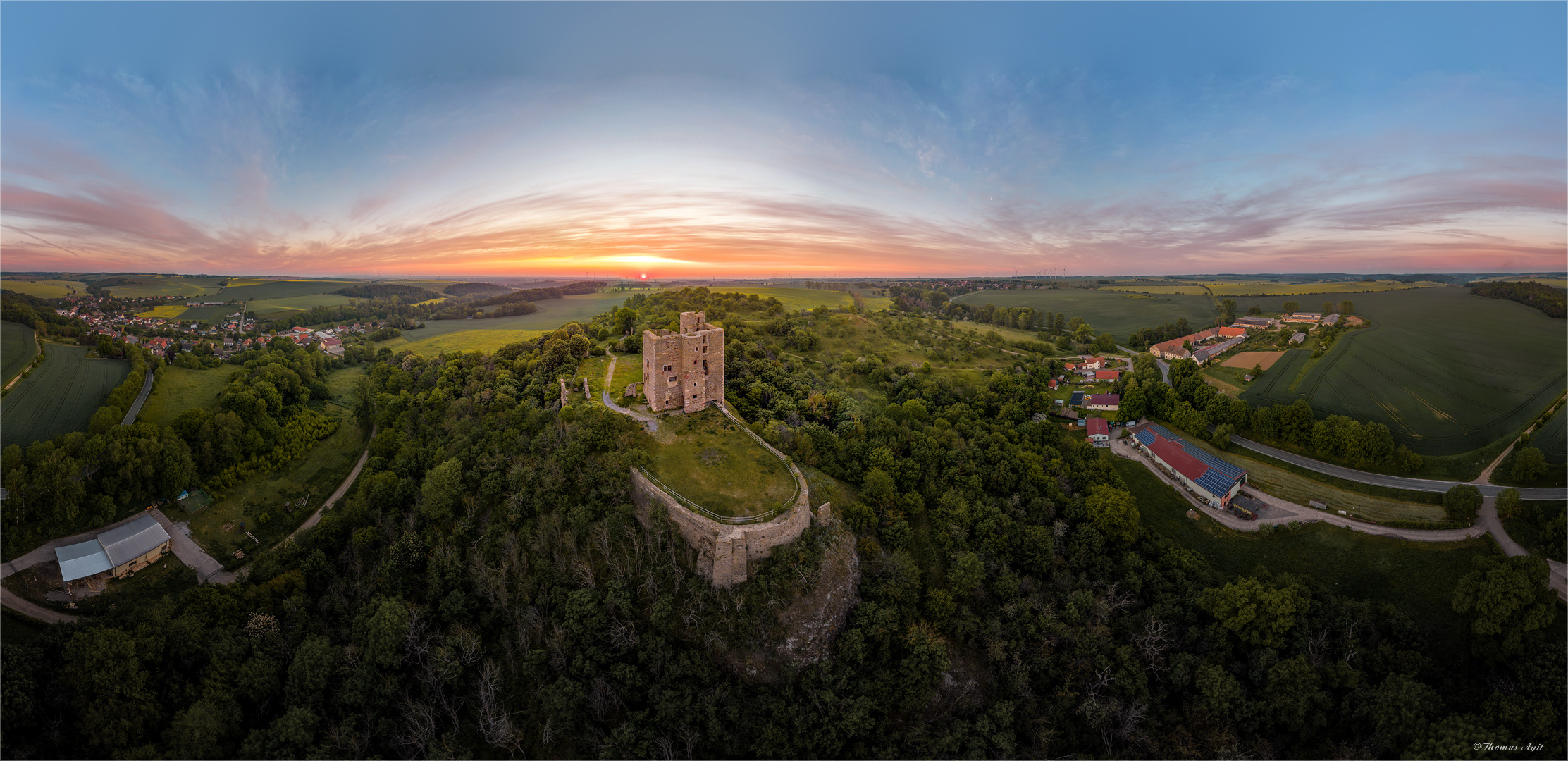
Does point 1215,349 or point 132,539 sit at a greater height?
point 1215,349

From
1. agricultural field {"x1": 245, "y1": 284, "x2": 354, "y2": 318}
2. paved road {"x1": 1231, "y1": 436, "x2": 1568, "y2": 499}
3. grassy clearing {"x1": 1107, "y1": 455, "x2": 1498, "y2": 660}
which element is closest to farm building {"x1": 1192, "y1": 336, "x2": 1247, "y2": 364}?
paved road {"x1": 1231, "y1": 436, "x2": 1568, "y2": 499}

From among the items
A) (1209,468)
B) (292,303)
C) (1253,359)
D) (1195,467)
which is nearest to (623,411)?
(1195,467)

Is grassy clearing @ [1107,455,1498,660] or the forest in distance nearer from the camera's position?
the forest in distance

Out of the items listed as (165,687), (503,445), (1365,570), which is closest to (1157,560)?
(1365,570)

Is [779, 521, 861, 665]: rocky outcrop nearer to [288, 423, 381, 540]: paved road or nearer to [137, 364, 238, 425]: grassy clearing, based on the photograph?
[288, 423, 381, 540]: paved road

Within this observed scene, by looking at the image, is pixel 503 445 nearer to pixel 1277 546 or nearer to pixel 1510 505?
pixel 1277 546

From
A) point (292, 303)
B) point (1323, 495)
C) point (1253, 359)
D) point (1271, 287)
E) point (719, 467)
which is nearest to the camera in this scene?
point (719, 467)

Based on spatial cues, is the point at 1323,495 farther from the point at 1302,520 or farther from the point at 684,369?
the point at 684,369
